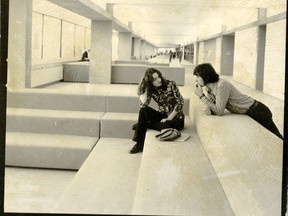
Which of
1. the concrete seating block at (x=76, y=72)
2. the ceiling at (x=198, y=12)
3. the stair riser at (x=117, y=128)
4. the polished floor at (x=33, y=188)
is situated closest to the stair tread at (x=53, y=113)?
the stair riser at (x=117, y=128)

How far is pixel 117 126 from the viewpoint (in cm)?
638

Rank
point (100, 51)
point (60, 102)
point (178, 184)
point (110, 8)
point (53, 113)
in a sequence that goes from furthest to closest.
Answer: point (100, 51) < point (110, 8) < point (60, 102) < point (53, 113) < point (178, 184)

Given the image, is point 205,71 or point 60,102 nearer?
point 205,71

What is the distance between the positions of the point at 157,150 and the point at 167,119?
1084mm

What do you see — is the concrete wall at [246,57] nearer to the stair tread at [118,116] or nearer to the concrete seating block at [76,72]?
the concrete seating block at [76,72]

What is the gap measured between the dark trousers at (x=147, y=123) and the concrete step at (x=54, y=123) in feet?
3.38

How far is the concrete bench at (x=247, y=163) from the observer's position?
7.69 feet

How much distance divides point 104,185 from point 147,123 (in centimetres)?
175

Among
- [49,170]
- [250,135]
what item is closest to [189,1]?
[49,170]

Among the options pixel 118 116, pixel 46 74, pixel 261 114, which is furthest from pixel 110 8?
pixel 261 114

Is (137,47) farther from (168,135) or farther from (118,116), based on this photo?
(168,135)

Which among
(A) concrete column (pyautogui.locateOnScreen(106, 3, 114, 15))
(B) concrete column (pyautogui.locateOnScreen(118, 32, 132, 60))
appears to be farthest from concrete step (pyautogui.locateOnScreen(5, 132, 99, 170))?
(B) concrete column (pyautogui.locateOnScreen(118, 32, 132, 60))

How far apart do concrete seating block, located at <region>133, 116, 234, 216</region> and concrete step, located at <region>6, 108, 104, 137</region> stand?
186cm

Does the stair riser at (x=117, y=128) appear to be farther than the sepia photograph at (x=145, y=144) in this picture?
Yes
